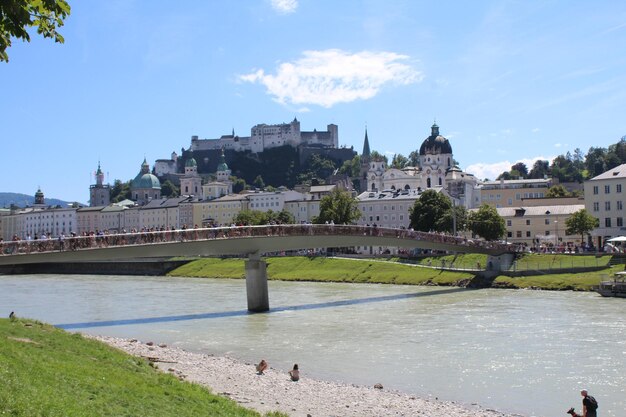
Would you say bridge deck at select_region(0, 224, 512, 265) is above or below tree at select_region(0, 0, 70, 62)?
below

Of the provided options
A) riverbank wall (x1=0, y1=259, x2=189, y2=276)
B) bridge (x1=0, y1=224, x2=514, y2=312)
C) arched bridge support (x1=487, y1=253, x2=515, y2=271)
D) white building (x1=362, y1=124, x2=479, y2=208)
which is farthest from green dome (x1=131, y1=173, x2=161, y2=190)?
bridge (x1=0, y1=224, x2=514, y2=312)

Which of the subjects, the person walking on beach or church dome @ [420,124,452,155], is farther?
church dome @ [420,124,452,155]

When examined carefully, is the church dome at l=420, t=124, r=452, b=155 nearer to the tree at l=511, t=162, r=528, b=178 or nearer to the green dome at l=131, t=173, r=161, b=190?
the tree at l=511, t=162, r=528, b=178

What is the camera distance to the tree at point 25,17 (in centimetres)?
752

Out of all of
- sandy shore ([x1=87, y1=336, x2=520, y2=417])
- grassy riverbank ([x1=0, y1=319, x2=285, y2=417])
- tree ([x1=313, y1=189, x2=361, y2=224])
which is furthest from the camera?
tree ([x1=313, y1=189, x2=361, y2=224])

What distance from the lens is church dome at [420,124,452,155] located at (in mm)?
149000

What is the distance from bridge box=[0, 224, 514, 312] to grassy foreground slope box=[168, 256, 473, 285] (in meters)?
3.56

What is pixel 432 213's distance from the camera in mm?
91562

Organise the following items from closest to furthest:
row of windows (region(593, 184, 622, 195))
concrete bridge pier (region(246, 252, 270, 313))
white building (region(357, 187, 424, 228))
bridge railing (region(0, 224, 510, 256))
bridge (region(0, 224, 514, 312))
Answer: bridge railing (region(0, 224, 510, 256)) → bridge (region(0, 224, 514, 312)) → concrete bridge pier (region(246, 252, 270, 313)) → row of windows (region(593, 184, 622, 195)) → white building (region(357, 187, 424, 228))

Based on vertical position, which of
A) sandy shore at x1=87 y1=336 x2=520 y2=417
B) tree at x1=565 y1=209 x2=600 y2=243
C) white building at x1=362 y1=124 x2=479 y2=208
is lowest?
sandy shore at x1=87 y1=336 x2=520 y2=417

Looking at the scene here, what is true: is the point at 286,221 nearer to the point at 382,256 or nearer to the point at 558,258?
the point at 382,256

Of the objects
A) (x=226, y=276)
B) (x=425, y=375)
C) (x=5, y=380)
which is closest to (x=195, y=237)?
(x=425, y=375)

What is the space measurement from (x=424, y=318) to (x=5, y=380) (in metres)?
27.9

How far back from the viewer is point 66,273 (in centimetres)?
10025
